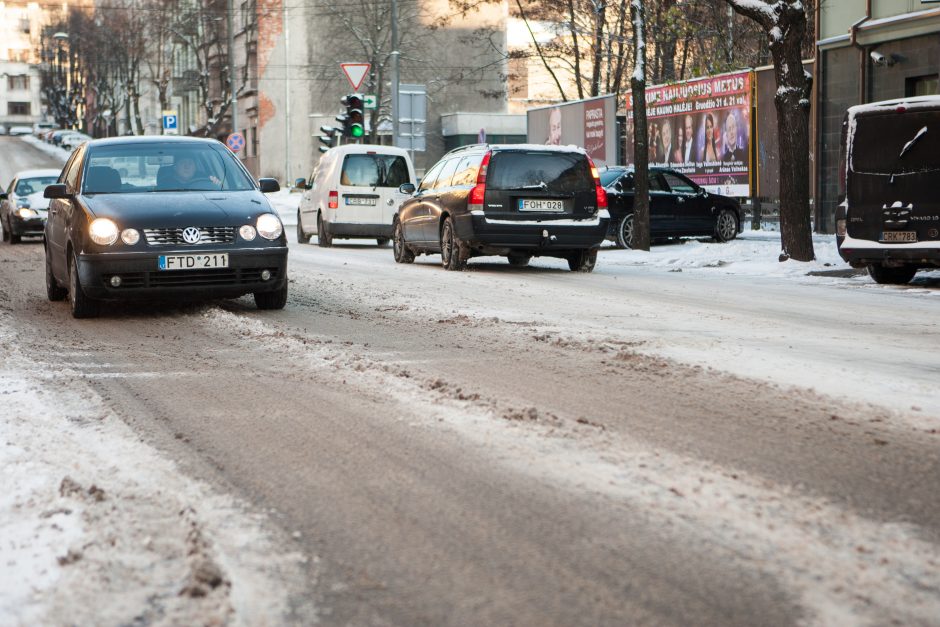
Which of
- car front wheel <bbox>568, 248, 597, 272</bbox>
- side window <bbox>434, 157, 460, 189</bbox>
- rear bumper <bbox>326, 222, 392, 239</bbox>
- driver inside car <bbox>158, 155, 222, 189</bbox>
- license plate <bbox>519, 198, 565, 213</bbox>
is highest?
side window <bbox>434, 157, 460, 189</bbox>

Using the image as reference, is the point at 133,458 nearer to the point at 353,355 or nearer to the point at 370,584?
the point at 370,584

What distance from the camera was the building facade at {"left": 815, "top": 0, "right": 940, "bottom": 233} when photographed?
23.7 metres

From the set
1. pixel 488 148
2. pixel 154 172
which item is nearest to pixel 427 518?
pixel 154 172

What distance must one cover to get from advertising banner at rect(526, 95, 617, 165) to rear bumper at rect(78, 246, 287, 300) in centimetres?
2147

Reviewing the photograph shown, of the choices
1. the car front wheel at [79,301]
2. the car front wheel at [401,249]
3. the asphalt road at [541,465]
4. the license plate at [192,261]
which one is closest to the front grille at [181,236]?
the license plate at [192,261]

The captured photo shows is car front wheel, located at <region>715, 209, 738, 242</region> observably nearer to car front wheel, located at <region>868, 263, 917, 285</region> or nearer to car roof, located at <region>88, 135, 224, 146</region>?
car front wheel, located at <region>868, 263, 917, 285</region>

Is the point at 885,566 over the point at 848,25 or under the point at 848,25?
under

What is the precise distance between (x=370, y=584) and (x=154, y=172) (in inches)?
349

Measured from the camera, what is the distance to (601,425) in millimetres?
5945

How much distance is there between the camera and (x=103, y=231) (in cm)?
1078

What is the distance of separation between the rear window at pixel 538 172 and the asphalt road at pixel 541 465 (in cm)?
694

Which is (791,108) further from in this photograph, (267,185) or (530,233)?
(267,185)

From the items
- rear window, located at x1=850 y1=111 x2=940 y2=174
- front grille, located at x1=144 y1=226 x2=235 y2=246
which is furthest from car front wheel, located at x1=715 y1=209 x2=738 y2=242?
front grille, located at x1=144 y1=226 x2=235 y2=246

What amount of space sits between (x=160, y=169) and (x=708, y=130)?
18440 mm
